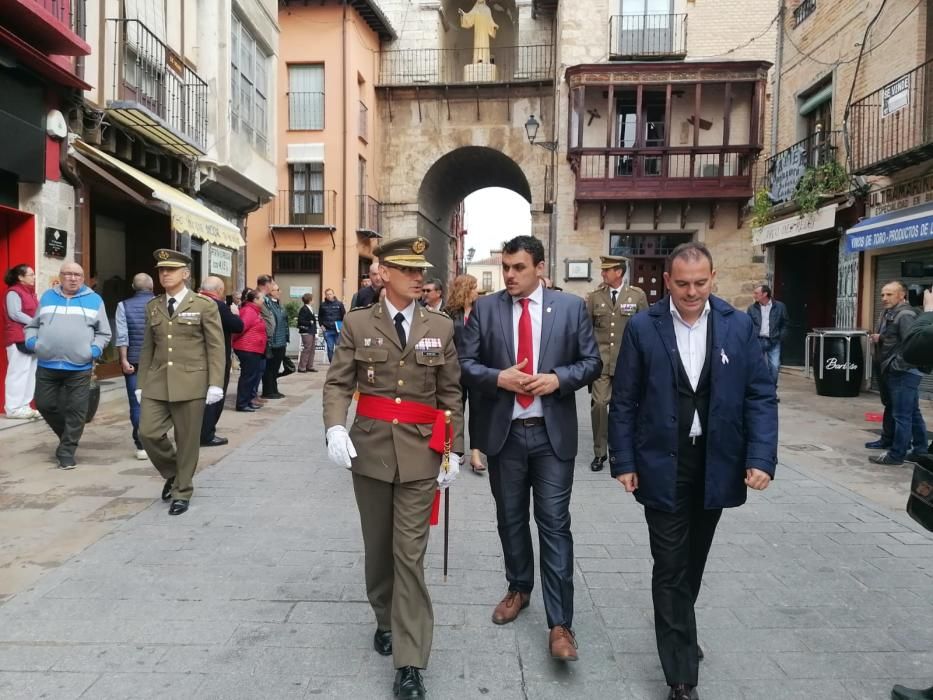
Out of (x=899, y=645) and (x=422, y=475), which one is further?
(x=899, y=645)

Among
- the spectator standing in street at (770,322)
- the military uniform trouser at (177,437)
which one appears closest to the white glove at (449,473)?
the military uniform trouser at (177,437)

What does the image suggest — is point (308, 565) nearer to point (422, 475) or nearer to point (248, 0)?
point (422, 475)

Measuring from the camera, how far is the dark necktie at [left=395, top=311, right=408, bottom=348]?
3258 mm

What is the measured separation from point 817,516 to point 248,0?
48.1 ft

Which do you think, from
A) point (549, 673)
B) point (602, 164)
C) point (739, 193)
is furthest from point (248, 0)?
point (549, 673)

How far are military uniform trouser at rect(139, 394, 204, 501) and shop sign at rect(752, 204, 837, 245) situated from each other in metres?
12.7

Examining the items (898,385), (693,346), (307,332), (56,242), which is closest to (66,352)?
(56,242)

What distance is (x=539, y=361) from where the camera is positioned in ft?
11.7

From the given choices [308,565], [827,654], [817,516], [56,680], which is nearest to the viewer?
[56,680]

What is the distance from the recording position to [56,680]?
120 inches

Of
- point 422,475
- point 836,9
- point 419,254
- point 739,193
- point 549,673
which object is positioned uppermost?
point 836,9

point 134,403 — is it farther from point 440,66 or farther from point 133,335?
point 440,66

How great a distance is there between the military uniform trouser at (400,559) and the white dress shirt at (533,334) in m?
0.57

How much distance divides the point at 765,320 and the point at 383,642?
1064 cm
